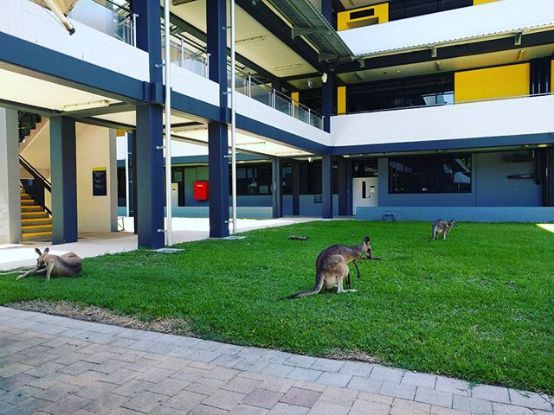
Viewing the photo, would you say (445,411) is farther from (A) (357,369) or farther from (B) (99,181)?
(B) (99,181)

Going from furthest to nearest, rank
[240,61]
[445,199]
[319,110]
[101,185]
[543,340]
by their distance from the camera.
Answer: [319,110] → [445,199] → [240,61] → [101,185] → [543,340]

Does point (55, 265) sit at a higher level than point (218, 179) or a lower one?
lower

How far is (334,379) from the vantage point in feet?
10.6

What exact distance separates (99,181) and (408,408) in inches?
587

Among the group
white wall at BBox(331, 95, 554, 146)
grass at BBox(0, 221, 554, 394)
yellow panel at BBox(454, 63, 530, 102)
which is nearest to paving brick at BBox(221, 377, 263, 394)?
grass at BBox(0, 221, 554, 394)

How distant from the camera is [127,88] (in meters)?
9.57

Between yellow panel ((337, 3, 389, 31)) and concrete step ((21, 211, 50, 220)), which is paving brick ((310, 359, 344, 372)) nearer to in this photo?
concrete step ((21, 211, 50, 220))

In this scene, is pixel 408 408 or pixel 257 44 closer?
pixel 408 408

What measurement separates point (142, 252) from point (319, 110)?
56.7ft

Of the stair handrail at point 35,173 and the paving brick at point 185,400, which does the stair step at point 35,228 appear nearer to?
the stair handrail at point 35,173

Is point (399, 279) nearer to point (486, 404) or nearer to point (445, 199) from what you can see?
point (486, 404)

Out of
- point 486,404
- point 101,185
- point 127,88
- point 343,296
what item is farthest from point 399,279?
point 101,185

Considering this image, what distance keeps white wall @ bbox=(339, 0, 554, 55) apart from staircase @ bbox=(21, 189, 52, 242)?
615 inches

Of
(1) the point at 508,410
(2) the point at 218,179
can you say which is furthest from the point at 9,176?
(1) the point at 508,410
